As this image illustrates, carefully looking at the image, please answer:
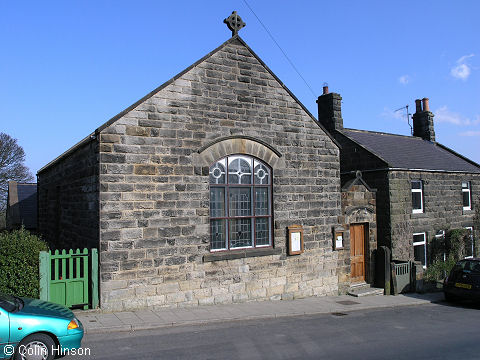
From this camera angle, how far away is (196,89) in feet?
36.3

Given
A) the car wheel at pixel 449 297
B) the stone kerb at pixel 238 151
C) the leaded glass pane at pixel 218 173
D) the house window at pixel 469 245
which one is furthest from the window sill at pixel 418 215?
the leaded glass pane at pixel 218 173

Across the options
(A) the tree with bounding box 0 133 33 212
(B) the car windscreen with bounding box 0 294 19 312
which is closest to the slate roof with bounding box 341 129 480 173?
(B) the car windscreen with bounding box 0 294 19 312

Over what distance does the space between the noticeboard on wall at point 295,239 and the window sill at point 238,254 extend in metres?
0.41

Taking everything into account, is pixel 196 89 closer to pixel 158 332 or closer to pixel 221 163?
pixel 221 163

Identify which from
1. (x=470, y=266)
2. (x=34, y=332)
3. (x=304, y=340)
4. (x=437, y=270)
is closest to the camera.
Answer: (x=34, y=332)

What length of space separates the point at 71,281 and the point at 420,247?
1495cm

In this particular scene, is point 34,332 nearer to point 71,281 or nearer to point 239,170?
point 71,281

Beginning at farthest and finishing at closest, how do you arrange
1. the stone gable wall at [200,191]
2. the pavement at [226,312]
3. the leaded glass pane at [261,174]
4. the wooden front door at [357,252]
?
the wooden front door at [357,252] < the leaded glass pane at [261,174] < the stone gable wall at [200,191] < the pavement at [226,312]

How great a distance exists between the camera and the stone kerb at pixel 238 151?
11.0 metres

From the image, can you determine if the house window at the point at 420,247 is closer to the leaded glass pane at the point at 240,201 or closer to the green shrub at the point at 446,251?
the green shrub at the point at 446,251

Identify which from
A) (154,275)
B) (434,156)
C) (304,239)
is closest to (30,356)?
(154,275)

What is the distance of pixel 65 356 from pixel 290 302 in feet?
22.7

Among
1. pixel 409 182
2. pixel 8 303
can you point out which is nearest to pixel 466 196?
pixel 409 182

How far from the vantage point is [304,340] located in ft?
27.2
